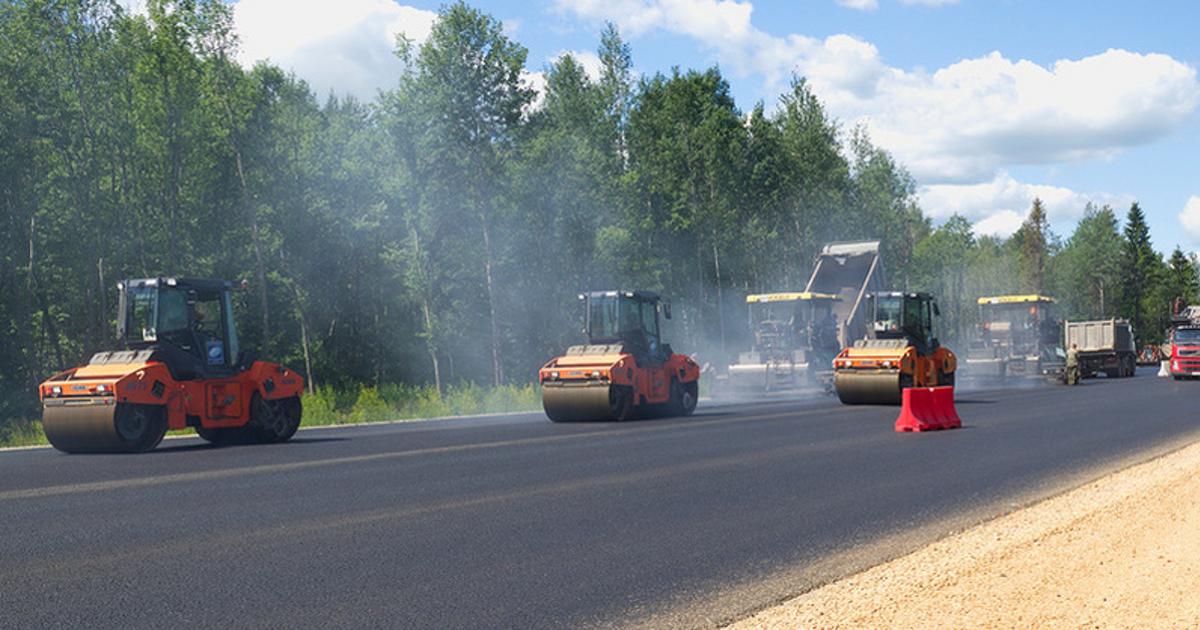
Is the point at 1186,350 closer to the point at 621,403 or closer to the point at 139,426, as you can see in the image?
the point at 621,403

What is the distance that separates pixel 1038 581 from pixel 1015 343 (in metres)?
32.8

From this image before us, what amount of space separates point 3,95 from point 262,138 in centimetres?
1517

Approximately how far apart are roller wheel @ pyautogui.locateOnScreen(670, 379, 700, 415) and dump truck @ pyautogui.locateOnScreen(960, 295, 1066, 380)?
59.3 feet

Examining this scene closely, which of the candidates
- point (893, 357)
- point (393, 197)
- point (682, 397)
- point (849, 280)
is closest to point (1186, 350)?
point (849, 280)

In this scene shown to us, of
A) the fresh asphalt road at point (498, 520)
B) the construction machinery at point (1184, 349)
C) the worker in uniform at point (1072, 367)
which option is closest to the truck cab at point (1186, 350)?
the construction machinery at point (1184, 349)

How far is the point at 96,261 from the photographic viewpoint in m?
41.2

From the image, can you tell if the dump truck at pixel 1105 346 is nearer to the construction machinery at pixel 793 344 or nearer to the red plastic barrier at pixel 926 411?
the construction machinery at pixel 793 344

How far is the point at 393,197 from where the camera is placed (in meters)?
43.8

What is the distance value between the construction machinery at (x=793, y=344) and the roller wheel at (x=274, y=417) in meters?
17.9

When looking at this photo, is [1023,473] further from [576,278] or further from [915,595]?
[576,278]

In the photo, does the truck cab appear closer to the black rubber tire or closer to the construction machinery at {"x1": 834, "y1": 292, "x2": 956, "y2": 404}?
the construction machinery at {"x1": 834, "y1": 292, "x2": 956, "y2": 404}

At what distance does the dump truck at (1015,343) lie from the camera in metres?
35.7

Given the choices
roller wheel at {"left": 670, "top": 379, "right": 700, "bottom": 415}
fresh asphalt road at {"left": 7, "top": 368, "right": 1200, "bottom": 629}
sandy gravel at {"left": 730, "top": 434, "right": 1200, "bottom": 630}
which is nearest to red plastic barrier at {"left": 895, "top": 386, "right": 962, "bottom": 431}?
fresh asphalt road at {"left": 7, "top": 368, "right": 1200, "bottom": 629}

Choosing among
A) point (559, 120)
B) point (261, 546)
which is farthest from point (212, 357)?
point (559, 120)
